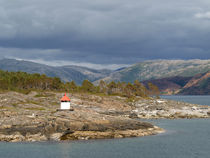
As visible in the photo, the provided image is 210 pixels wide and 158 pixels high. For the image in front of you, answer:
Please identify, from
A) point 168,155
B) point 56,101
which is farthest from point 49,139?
point 56,101

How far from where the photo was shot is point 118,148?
7594 cm

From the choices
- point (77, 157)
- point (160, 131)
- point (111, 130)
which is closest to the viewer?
point (77, 157)

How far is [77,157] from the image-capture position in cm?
6881

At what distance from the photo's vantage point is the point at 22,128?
85.2m

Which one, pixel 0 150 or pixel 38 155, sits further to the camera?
pixel 0 150

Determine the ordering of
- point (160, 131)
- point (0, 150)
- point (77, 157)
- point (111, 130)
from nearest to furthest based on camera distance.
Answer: point (77, 157), point (0, 150), point (111, 130), point (160, 131)

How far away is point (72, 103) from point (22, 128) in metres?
81.4

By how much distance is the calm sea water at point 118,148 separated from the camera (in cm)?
7012

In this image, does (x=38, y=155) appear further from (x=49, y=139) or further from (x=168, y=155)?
(x=168, y=155)

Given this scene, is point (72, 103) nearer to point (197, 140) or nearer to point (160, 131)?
point (160, 131)

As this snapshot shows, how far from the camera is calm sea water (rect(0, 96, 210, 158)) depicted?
7012 centimetres

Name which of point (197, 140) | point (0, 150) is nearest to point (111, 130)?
point (197, 140)

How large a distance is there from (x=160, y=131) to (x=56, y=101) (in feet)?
262

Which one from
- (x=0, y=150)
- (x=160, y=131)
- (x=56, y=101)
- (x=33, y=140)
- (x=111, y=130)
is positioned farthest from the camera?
(x=56, y=101)
